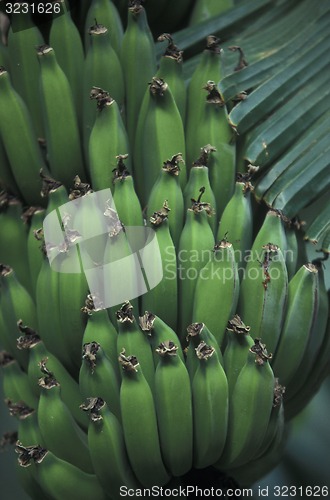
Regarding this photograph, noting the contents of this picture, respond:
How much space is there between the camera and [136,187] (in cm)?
120

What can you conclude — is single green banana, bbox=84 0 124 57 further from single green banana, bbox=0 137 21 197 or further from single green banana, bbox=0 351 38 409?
single green banana, bbox=0 351 38 409

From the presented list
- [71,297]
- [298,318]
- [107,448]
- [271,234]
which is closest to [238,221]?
[271,234]

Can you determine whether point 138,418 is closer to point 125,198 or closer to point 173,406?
point 173,406

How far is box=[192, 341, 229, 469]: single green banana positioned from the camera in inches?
39.2

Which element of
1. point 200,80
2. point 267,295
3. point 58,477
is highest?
point 200,80

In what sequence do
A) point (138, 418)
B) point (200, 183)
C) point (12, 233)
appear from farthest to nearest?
point (12, 233)
point (200, 183)
point (138, 418)

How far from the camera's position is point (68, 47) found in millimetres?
1178

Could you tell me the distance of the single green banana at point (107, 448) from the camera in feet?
3.31

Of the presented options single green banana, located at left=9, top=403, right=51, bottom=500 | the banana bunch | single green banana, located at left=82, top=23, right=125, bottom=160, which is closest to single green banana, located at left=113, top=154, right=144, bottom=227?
the banana bunch

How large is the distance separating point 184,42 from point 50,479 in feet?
2.40

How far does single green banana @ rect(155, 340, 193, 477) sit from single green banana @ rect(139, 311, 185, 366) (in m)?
0.02

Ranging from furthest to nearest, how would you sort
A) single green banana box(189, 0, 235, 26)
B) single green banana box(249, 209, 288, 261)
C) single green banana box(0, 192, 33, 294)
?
single green banana box(189, 0, 235, 26) → single green banana box(0, 192, 33, 294) → single green banana box(249, 209, 288, 261)

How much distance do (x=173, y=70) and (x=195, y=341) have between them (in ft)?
1.40
